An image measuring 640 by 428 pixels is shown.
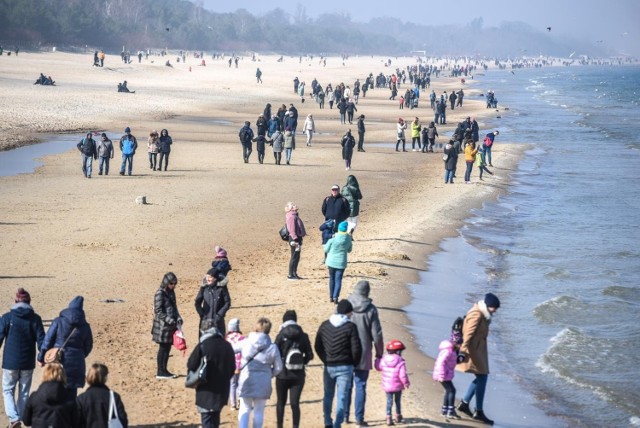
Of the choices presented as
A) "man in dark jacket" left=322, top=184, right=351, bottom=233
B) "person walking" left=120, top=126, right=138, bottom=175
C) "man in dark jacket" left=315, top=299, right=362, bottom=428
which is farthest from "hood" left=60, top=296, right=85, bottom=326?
"person walking" left=120, top=126, right=138, bottom=175

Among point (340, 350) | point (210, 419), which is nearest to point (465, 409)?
point (340, 350)

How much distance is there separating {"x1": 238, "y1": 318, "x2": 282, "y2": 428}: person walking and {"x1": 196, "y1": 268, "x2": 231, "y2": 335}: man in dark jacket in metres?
1.91

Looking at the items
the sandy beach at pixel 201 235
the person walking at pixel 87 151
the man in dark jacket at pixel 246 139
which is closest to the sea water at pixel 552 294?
the sandy beach at pixel 201 235

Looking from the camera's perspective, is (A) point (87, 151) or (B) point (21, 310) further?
(A) point (87, 151)

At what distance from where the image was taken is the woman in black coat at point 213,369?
30.3 feet

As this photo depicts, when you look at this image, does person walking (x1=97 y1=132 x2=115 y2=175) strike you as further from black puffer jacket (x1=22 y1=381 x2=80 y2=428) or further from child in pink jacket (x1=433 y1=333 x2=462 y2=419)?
black puffer jacket (x1=22 y1=381 x2=80 y2=428)

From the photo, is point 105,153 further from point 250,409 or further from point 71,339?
point 250,409

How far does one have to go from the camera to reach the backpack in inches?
385

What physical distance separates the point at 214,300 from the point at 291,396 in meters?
2.00

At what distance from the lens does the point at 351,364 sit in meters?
10.0

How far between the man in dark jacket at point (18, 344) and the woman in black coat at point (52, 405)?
2.18m

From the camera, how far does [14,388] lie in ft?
34.6

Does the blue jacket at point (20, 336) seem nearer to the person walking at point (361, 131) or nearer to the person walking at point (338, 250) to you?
the person walking at point (338, 250)

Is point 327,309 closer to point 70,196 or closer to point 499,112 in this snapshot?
point 70,196
